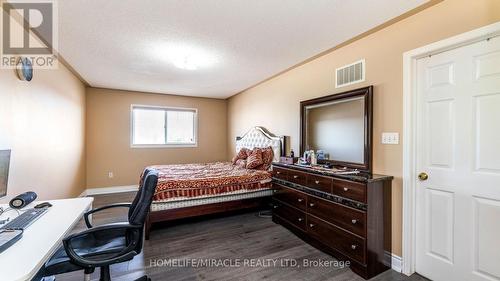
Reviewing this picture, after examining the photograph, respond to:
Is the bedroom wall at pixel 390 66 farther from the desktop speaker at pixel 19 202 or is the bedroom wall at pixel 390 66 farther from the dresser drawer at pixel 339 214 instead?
the desktop speaker at pixel 19 202

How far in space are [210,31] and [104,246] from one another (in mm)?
2228

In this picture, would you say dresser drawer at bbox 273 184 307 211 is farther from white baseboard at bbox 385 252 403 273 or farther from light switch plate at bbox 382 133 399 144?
light switch plate at bbox 382 133 399 144

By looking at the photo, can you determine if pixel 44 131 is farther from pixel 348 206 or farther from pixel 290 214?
pixel 348 206

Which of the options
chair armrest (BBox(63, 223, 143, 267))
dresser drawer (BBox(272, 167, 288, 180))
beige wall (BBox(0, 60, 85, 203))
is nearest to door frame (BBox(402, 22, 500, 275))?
dresser drawer (BBox(272, 167, 288, 180))

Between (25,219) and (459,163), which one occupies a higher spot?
(459,163)

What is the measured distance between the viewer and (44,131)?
2922 mm

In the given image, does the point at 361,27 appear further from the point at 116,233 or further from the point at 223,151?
the point at 223,151

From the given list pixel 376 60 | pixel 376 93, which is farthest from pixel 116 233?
pixel 376 60

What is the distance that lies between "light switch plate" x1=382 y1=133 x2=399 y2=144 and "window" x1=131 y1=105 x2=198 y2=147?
4.78 m

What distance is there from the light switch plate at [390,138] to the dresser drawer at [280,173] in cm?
127

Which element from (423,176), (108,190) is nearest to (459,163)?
(423,176)

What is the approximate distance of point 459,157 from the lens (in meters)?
1.84

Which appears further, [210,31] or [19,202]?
[210,31]

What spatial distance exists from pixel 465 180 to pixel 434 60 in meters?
1.06
